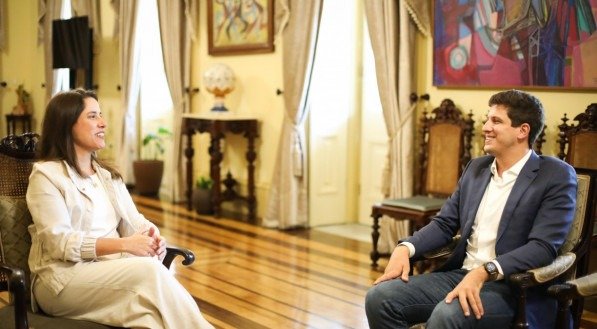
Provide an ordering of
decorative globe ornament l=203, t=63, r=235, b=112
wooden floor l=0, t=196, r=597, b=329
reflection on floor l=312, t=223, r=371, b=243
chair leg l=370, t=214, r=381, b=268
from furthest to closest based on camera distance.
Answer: decorative globe ornament l=203, t=63, r=235, b=112 → reflection on floor l=312, t=223, r=371, b=243 → chair leg l=370, t=214, r=381, b=268 → wooden floor l=0, t=196, r=597, b=329

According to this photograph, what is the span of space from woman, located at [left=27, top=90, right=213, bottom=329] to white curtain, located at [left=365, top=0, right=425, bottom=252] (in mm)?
2755

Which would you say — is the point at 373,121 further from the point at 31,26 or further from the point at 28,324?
the point at 31,26

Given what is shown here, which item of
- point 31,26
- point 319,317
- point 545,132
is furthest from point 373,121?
point 31,26

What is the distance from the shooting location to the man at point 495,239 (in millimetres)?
2373

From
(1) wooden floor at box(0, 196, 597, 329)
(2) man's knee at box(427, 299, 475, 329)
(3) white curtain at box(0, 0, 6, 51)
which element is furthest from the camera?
(3) white curtain at box(0, 0, 6, 51)

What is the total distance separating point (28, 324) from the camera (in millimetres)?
2248

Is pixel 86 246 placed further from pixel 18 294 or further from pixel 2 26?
pixel 2 26

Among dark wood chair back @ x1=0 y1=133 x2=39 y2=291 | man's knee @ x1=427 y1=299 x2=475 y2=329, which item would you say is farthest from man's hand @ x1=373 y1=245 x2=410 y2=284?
dark wood chair back @ x1=0 y1=133 x2=39 y2=291

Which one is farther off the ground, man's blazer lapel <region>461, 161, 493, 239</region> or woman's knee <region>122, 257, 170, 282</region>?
man's blazer lapel <region>461, 161, 493, 239</region>

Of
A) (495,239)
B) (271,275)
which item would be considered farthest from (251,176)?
(495,239)

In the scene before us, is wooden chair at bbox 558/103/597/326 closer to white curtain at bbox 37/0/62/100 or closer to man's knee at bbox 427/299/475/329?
man's knee at bbox 427/299/475/329

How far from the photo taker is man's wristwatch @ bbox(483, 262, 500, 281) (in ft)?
7.85

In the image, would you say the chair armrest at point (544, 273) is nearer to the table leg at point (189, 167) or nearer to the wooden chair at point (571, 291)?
the wooden chair at point (571, 291)

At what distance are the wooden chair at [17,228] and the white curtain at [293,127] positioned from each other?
3.36 m
